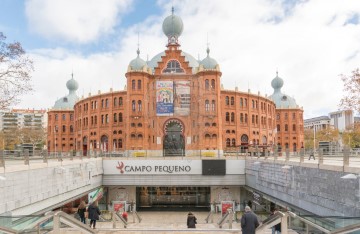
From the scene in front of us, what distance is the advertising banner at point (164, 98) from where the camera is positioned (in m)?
58.0

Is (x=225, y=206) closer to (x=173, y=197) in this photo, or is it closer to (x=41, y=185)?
(x=173, y=197)

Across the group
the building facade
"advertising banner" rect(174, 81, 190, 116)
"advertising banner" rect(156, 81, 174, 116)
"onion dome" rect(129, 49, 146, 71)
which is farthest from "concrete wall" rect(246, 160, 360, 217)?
"onion dome" rect(129, 49, 146, 71)

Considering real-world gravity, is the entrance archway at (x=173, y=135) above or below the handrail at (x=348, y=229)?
above

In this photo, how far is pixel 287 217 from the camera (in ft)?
37.4

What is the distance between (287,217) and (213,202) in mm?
31699

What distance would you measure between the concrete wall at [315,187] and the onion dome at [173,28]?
41.4m

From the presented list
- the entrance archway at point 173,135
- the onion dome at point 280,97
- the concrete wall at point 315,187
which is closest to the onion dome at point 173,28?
the entrance archway at point 173,135

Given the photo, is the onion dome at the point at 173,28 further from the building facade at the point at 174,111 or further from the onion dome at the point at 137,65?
the onion dome at the point at 137,65

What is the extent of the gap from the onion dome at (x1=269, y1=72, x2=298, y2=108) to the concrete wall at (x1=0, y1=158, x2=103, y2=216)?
6258 cm

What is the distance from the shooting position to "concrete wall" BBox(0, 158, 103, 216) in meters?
18.8

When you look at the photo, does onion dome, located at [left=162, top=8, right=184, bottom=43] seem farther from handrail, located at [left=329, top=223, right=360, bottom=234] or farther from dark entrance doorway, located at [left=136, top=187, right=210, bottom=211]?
handrail, located at [left=329, top=223, right=360, bottom=234]

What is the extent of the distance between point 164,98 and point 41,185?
120ft

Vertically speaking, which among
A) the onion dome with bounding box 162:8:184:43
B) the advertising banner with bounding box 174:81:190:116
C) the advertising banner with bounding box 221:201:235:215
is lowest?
the advertising banner with bounding box 221:201:235:215

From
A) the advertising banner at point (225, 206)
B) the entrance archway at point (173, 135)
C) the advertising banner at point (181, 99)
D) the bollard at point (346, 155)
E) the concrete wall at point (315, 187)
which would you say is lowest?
the advertising banner at point (225, 206)
